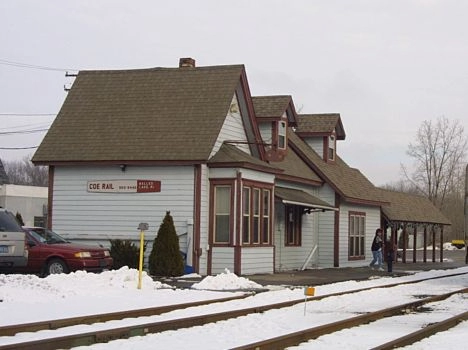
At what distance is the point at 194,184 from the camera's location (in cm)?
2531

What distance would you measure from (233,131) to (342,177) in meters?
10.2

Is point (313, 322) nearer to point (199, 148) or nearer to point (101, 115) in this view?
point (199, 148)

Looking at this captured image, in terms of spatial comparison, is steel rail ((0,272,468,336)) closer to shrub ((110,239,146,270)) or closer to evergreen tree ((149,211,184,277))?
evergreen tree ((149,211,184,277))

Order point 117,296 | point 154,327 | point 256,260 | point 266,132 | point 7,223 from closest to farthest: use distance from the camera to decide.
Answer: point 154,327 < point 117,296 < point 7,223 < point 256,260 < point 266,132

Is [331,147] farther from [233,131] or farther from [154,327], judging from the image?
[154,327]

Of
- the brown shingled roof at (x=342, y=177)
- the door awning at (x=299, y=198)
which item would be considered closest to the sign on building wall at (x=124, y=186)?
the door awning at (x=299, y=198)

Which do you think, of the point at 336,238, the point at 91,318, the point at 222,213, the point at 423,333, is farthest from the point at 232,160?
the point at 423,333

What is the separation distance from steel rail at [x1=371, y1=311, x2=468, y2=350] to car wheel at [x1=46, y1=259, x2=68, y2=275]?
10.9 metres

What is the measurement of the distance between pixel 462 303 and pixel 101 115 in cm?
1421

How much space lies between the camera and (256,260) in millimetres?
26562

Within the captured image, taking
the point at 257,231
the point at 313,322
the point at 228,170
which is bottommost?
the point at 313,322

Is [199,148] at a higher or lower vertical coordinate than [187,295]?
higher

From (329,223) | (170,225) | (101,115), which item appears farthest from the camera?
(329,223)

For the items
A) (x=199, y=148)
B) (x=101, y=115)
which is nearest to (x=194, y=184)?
(x=199, y=148)
